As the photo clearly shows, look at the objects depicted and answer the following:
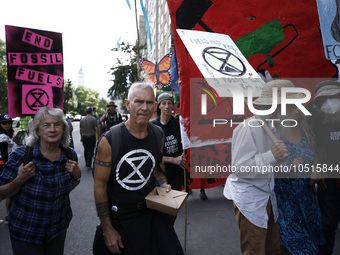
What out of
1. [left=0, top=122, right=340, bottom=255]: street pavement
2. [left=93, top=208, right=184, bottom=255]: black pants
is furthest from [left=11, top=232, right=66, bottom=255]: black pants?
[left=0, top=122, right=340, bottom=255]: street pavement

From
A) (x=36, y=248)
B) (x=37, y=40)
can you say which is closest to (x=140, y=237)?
(x=36, y=248)

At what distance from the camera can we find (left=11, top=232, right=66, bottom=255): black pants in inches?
72.9

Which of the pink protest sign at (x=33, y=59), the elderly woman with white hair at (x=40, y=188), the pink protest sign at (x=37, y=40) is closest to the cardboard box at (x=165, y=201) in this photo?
the elderly woman with white hair at (x=40, y=188)

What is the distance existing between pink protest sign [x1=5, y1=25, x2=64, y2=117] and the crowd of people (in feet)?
2.14

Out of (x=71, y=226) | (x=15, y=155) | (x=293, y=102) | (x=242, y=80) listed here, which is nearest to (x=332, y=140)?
(x=293, y=102)

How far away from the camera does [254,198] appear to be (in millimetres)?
1995

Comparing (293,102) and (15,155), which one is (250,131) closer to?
(293,102)

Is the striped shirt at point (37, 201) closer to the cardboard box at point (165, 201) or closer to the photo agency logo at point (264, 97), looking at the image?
the cardboard box at point (165, 201)

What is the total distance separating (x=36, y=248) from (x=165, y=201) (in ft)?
3.51

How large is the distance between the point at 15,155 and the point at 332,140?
Answer: 2906 millimetres

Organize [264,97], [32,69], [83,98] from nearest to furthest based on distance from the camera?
[264,97]
[32,69]
[83,98]

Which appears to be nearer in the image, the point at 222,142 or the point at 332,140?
the point at 332,140

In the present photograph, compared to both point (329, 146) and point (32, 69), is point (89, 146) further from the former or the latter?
point (329, 146)

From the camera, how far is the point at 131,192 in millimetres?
1908
